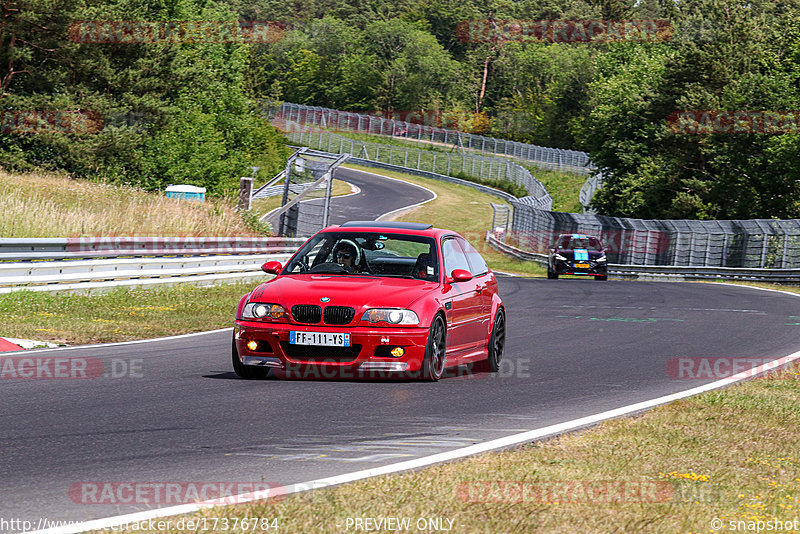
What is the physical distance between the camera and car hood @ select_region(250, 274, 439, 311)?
378 inches

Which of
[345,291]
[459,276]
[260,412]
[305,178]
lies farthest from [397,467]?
[305,178]

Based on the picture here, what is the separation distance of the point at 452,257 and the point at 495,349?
1171 mm

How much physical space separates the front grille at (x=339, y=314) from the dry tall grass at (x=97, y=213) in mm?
12660

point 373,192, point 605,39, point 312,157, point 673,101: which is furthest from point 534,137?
point 312,157

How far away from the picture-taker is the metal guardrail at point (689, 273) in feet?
132

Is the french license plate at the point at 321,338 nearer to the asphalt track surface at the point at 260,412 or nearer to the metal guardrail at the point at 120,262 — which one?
the asphalt track surface at the point at 260,412

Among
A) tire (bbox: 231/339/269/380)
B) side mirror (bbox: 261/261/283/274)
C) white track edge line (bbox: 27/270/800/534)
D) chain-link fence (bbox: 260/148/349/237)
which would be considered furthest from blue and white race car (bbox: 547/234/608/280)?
tire (bbox: 231/339/269/380)

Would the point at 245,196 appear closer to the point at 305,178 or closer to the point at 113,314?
the point at 305,178

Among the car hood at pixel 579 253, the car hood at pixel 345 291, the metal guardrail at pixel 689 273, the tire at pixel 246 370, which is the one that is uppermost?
the car hood at pixel 345 291

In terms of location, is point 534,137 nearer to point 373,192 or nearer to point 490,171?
point 490,171

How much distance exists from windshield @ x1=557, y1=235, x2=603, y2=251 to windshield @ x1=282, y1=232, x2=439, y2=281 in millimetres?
27614

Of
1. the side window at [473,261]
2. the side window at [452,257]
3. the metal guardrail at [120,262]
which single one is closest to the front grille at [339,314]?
the side window at [452,257]

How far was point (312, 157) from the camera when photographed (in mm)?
36875

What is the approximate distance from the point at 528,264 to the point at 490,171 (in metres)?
36.2
